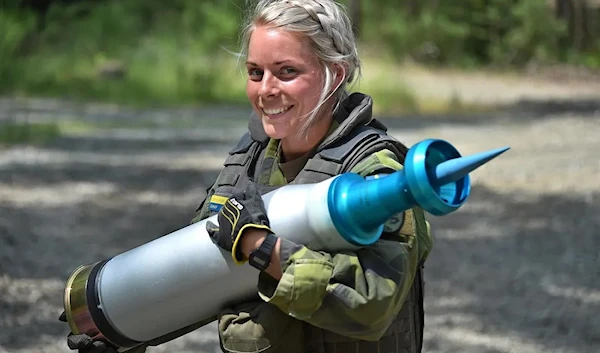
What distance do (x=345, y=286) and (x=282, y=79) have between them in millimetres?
608

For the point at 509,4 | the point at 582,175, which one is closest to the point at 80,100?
the point at 582,175

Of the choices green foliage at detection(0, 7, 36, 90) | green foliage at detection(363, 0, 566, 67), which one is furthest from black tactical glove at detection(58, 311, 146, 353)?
green foliage at detection(363, 0, 566, 67)

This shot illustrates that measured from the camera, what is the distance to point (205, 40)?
752 inches

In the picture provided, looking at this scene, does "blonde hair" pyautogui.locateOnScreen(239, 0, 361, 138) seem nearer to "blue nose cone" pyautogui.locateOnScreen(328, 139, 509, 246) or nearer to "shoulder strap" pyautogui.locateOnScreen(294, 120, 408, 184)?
"shoulder strap" pyautogui.locateOnScreen(294, 120, 408, 184)

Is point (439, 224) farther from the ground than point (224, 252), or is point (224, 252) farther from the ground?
point (224, 252)

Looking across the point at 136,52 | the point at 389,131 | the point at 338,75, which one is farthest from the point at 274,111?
the point at 136,52

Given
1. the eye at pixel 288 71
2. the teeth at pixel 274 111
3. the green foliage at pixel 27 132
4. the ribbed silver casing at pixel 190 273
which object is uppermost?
the eye at pixel 288 71

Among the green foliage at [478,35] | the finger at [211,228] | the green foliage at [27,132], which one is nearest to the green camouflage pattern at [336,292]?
the finger at [211,228]

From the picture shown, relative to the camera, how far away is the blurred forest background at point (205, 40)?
1571 cm

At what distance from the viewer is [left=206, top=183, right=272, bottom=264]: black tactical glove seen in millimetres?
2416

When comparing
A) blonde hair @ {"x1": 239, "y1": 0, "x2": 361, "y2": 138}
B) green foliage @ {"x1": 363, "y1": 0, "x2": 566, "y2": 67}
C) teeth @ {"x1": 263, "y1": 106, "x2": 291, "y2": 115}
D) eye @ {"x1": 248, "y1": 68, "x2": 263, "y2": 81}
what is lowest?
green foliage @ {"x1": 363, "y1": 0, "x2": 566, "y2": 67}

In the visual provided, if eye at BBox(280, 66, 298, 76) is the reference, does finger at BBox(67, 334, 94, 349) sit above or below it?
below

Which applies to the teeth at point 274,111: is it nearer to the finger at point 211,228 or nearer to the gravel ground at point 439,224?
the finger at point 211,228

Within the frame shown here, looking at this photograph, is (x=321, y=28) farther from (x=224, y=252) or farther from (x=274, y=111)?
(x=224, y=252)
